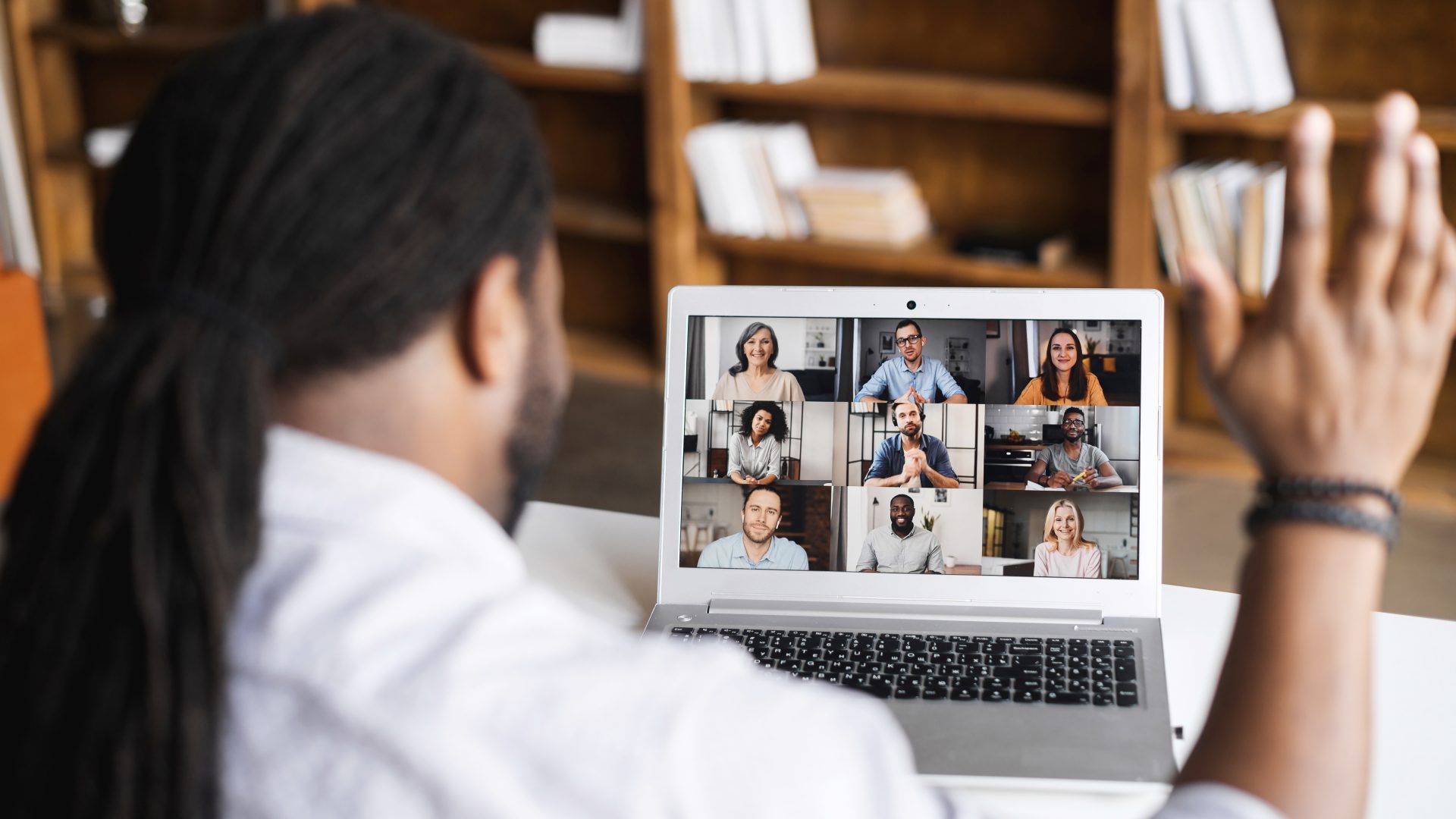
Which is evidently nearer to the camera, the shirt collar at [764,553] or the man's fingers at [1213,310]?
the man's fingers at [1213,310]

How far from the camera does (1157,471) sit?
121 centimetres

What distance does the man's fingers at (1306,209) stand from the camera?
2.07 feet

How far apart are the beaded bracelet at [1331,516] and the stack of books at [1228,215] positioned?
7.47 ft

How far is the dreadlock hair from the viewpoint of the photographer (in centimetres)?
62

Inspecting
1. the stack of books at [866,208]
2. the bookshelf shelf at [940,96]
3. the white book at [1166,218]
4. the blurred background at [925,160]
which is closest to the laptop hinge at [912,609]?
the blurred background at [925,160]

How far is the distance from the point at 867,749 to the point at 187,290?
1.29ft

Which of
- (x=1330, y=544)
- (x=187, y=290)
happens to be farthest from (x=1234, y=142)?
(x=187, y=290)

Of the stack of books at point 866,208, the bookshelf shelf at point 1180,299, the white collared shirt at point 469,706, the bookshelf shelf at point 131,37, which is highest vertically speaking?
the bookshelf shelf at point 131,37

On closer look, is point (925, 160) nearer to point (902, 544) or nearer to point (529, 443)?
point (902, 544)

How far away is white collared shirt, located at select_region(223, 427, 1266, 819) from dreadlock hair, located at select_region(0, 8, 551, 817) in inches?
1.0

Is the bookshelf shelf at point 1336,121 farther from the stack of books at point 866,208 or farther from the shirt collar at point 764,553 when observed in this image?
the shirt collar at point 764,553

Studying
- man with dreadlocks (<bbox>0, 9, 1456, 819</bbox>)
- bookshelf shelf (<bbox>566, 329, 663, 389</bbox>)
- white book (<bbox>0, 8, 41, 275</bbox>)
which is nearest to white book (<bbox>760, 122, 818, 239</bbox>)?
bookshelf shelf (<bbox>566, 329, 663, 389</bbox>)

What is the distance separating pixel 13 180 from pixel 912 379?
181 inches

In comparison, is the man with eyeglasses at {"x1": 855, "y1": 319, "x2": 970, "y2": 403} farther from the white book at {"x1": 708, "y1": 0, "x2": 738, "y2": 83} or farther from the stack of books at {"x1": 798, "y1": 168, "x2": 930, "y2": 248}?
the white book at {"x1": 708, "y1": 0, "x2": 738, "y2": 83}
